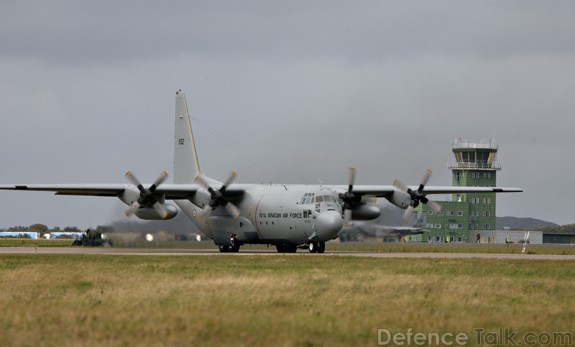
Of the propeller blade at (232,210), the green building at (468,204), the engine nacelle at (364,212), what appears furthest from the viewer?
the green building at (468,204)

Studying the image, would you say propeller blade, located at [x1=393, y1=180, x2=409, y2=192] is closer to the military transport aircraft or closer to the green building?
the military transport aircraft

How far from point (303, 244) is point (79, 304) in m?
31.7

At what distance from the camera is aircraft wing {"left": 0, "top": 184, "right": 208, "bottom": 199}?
162 ft

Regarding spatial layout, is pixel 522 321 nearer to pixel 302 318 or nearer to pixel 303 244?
pixel 302 318

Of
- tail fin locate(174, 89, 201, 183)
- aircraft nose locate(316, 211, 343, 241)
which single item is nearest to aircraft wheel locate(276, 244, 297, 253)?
aircraft nose locate(316, 211, 343, 241)

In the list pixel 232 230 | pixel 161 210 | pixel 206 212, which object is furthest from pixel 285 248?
pixel 161 210

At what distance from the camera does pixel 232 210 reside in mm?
51469

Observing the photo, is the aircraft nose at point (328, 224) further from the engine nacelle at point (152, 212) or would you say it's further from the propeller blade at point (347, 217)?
the engine nacelle at point (152, 212)

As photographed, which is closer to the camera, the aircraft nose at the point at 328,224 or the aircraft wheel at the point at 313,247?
the aircraft nose at the point at 328,224

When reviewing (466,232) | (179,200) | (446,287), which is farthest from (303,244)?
(466,232)

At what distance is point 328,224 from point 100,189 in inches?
479

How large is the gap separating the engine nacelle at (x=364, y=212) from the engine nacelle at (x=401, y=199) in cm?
127

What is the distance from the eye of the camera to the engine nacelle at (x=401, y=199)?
50.9 meters
